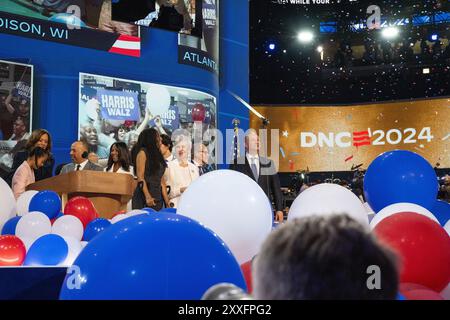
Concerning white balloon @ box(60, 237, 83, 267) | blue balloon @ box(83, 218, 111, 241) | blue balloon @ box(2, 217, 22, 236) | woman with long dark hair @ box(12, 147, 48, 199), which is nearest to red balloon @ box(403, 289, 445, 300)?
white balloon @ box(60, 237, 83, 267)

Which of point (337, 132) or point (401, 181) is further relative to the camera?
point (337, 132)

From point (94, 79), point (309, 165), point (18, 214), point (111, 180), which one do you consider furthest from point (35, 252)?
point (309, 165)

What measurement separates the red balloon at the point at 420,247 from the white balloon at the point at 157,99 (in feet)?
25.8

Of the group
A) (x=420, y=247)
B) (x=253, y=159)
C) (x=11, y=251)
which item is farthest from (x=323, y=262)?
(x=253, y=159)

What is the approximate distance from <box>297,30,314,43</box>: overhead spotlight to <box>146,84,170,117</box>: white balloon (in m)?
8.71

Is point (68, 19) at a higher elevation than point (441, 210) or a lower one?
higher

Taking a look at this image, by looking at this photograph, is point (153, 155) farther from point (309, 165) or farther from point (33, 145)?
point (309, 165)

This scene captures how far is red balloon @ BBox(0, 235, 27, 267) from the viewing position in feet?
9.86

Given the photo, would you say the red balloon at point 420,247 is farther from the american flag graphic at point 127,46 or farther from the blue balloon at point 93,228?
the american flag graphic at point 127,46

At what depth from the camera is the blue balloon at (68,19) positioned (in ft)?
29.5

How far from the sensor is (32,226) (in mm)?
3855

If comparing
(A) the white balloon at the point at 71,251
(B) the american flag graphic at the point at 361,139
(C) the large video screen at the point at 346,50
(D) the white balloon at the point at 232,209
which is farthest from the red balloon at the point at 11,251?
(B) the american flag graphic at the point at 361,139

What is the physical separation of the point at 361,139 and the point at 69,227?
1425 cm

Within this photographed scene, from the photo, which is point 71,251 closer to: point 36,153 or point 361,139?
point 36,153
